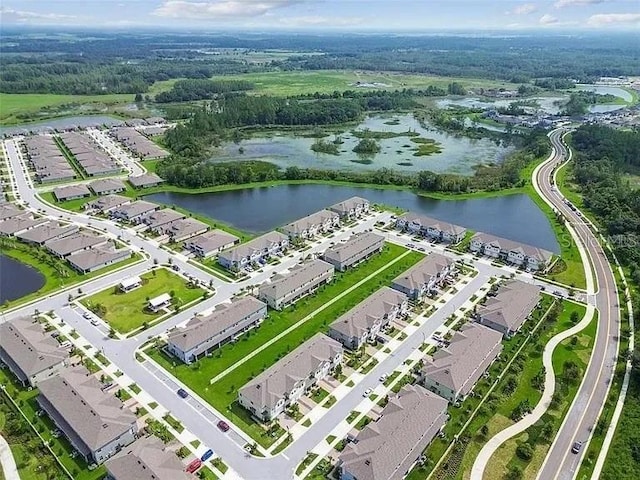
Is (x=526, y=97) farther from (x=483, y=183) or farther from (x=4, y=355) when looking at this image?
(x=4, y=355)

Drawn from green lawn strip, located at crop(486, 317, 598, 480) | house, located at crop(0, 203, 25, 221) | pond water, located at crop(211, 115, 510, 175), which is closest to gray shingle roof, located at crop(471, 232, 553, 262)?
green lawn strip, located at crop(486, 317, 598, 480)

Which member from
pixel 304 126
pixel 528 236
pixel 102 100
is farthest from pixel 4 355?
pixel 102 100

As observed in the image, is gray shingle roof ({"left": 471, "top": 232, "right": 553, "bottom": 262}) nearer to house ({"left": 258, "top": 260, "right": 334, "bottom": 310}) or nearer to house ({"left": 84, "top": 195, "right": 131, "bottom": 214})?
house ({"left": 258, "top": 260, "right": 334, "bottom": 310})

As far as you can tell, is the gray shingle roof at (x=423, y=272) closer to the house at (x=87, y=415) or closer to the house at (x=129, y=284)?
the house at (x=129, y=284)

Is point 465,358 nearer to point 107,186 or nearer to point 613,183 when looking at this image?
point 613,183

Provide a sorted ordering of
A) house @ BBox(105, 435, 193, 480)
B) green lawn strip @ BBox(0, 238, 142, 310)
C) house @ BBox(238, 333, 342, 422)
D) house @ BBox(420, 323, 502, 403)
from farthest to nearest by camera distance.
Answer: green lawn strip @ BBox(0, 238, 142, 310) → house @ BBox(420, 323, 502, 403) → house @ BBox(238, 333, 342, 422) → house @ BBox(105, 435, 193, 480)

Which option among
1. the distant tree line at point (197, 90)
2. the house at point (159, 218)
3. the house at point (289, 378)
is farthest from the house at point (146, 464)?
the distant tree line at point (197, 90)

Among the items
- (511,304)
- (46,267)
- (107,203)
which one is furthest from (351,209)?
(46,267)
